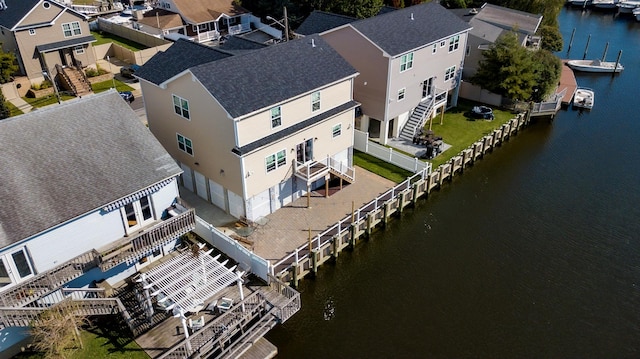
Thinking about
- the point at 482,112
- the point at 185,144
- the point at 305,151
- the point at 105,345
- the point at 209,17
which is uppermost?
the point at 209,17

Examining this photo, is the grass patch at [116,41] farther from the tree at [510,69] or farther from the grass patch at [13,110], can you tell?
the tree at [510,69]

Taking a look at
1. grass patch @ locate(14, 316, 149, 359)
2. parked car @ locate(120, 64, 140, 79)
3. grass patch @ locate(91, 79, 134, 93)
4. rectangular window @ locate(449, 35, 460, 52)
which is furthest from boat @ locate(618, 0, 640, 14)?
grass patch @ locate(14, 316, 149, 359)

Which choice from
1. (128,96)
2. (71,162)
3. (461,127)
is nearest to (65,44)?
(128,96)

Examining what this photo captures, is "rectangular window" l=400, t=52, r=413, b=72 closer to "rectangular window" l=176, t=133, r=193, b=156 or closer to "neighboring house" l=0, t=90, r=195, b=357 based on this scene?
"rectangular window" l=176, t=133, r=193, b=156

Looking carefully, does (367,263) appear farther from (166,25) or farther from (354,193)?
(166,25)

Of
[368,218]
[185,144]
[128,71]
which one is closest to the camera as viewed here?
[368,218]

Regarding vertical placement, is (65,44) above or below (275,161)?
above

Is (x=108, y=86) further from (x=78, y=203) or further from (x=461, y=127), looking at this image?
(x=461, y=127)
